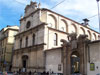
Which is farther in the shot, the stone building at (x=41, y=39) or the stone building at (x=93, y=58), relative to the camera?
the stone building at (x=41, y=39)

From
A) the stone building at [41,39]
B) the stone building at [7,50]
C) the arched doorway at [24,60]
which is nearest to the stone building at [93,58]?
the stone building at [41,39]

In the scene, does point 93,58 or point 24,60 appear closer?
point 93,58

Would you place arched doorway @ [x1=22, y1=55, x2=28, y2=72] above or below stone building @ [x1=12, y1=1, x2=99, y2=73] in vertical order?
below

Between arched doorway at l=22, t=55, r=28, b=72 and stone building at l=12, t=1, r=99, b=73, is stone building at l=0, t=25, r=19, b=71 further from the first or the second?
arched doorway at l=22, t=55, r=28, b=72

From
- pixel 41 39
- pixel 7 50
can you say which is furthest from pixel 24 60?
pixel 7 50

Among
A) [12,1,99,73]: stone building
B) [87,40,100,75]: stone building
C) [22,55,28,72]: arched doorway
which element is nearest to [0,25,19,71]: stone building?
[12,1,99,73]: stone building

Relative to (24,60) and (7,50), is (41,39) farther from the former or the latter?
(7,50)

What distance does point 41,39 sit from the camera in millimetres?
31891

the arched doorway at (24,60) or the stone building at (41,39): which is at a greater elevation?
the stone building at (41,39)

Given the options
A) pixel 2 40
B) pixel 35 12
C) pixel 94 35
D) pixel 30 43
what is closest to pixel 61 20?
pixel 35 12

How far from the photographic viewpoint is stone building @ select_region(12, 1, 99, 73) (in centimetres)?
2880

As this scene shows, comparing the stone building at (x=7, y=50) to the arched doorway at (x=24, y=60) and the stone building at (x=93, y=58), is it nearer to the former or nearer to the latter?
the arched doorway at (x=24, y=60)

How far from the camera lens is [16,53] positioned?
136ft

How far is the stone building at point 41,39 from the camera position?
2880cm
